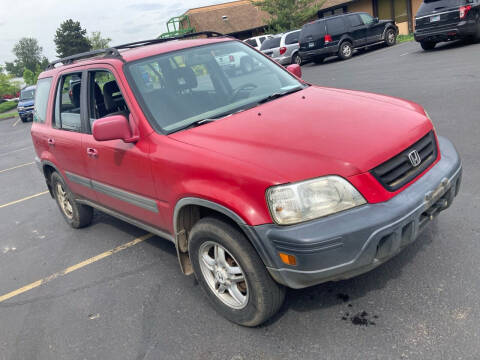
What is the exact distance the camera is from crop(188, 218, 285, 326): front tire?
9.12 ft

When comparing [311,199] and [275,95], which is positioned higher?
[275,95]

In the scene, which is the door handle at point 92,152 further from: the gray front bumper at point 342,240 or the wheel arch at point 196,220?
the gray front bumper at point 342,240

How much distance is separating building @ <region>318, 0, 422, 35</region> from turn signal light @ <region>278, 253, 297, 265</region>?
36.9m

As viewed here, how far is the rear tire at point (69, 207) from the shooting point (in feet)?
17.6

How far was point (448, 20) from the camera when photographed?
1430 centimetres

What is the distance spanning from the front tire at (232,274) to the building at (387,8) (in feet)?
120

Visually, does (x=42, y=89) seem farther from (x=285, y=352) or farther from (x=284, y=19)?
(x=284, y=19)

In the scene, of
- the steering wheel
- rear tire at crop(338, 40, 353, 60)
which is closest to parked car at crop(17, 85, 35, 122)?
rear tire at crop(338, 40, 353, 60)

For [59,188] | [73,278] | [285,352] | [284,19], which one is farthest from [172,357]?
[284,19]

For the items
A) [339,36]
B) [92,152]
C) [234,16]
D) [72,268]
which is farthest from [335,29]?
[234,16]

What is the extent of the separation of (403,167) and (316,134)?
1.92ft

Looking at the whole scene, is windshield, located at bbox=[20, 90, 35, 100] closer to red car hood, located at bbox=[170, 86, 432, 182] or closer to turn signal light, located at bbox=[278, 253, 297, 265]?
red car hood, located at bbox=[170, 86, 432, 182]

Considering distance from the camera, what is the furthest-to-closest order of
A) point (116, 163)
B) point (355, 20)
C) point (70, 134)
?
point (355, 20) → point (70, 134) → point (116, 163)

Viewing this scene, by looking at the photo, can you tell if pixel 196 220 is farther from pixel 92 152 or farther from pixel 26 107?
pixel 26 107
